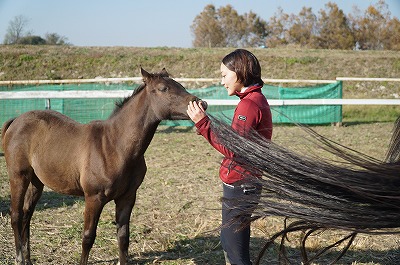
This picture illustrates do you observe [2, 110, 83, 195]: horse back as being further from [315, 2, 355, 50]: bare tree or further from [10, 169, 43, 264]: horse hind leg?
[315, 2, 355, 50]: bare tree

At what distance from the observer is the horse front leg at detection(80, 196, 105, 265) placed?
3889 millimetres

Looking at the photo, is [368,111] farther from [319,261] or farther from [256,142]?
[256,142]

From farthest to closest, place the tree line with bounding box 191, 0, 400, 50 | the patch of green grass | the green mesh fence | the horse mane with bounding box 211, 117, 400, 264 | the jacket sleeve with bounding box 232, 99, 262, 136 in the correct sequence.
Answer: the tree line with bounding box 191, 0, 400, 50 < the patch of green grass < the green mesh fence < the jacket sleeve with bounding box 232, 99, 262, 136 < the horse mane with bounding box 211, 117, 400, 264

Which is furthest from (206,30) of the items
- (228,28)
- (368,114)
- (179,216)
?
(179,216)

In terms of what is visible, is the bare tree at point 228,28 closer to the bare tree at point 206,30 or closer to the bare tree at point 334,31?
the bare tree at point 206,30

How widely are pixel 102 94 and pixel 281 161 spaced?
34.4 ft

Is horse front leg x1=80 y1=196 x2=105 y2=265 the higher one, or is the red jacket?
the red jacket

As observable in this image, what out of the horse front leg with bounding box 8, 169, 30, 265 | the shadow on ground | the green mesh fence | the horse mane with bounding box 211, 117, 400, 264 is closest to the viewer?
the horse mane with bounding box 211, 117, 400, 264

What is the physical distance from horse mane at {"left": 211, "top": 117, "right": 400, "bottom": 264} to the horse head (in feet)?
4.66

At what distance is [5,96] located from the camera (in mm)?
12328

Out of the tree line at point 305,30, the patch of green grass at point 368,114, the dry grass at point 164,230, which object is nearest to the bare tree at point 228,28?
the tree line at point 305,30

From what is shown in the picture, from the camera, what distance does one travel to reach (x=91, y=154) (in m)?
3.99

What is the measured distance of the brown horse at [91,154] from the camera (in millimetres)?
3846

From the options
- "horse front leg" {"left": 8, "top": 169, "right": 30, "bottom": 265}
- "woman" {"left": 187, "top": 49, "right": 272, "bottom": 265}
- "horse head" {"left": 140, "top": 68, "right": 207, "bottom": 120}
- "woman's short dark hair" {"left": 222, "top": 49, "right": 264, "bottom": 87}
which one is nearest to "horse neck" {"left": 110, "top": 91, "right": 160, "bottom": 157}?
"horse head" {"left": 140, "top": 68, "right": 207, "bottom": 120}
